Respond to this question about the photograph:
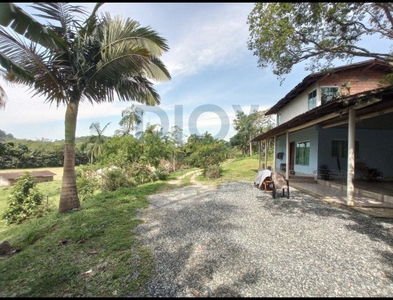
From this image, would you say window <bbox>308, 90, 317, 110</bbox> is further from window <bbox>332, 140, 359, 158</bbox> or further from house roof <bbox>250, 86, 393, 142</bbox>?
house roof <bbox>250, 86, 393, 142</bbox>

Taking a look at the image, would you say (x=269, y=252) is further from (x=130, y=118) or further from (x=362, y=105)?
(x=130, y=118)

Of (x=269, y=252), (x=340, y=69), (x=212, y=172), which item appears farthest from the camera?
(x=212, y=172)

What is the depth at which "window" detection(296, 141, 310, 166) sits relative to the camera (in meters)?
12.9

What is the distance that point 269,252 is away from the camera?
3.60 metres

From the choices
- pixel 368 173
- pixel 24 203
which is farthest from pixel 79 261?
pixel 368 173

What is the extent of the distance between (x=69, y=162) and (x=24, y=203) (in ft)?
14.8

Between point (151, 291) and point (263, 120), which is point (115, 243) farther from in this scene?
point (263, 120)

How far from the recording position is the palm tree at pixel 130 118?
27203mm

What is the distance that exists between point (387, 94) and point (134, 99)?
7.62 metres

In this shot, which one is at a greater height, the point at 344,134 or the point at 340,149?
the point at 344,134

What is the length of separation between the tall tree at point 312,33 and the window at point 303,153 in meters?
7.94

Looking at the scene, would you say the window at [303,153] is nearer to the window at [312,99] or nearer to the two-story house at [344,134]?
the two-story house at [344,134]

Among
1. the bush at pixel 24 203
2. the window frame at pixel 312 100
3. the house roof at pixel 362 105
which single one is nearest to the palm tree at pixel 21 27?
the bush at pixel 24 203

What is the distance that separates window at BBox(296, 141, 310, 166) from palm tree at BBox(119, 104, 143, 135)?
20.5 meters
